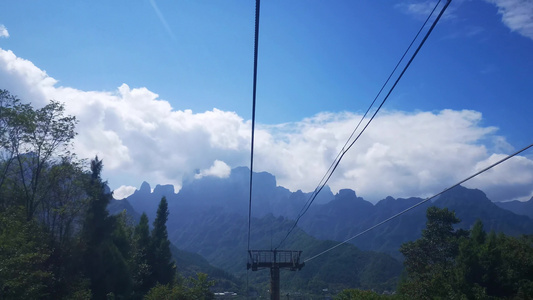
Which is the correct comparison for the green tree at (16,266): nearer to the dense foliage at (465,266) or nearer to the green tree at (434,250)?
the dense foliage at (465,266)

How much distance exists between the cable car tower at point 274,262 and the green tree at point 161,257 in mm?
11227

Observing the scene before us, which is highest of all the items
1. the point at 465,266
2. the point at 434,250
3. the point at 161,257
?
the point at 434,250

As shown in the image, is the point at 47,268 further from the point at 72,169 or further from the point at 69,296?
the point at 72,169

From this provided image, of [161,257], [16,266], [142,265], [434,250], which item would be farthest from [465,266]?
[16,266]

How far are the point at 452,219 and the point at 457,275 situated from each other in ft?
30.0

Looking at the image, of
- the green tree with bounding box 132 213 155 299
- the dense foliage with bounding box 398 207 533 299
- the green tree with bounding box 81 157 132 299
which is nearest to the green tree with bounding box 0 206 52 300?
the green tree with bounding box 81 157 132 299

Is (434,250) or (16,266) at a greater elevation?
(434,250)

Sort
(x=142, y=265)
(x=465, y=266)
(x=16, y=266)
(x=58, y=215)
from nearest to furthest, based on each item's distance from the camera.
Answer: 1. (x=16, y=266)
2. (x=58, y=215)
3. (x=465, y=266)
4. (x=142, y=265)

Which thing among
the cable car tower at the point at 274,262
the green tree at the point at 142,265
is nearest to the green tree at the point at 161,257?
the green tree at the point at 142,265

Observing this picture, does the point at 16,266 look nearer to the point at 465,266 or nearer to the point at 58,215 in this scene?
the point at 58,215

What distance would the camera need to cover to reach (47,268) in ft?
66.3

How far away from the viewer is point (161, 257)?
3628 centimetres

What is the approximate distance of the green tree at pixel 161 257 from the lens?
35719mm

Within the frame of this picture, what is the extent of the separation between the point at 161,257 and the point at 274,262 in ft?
43.1
